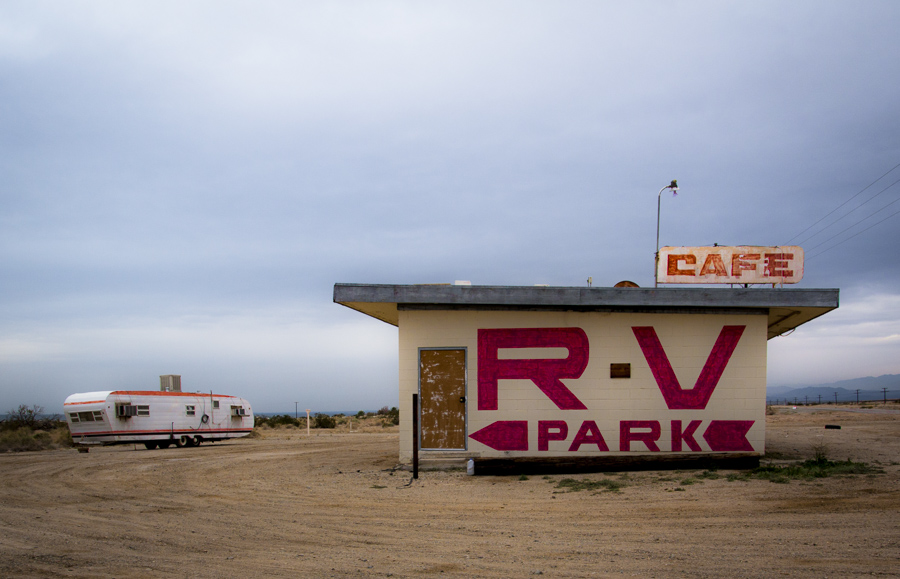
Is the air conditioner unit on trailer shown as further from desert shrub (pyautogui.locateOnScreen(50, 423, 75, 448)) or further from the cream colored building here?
the cream colored building

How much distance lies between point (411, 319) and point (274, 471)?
16.6 feet

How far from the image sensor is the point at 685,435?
1322cm

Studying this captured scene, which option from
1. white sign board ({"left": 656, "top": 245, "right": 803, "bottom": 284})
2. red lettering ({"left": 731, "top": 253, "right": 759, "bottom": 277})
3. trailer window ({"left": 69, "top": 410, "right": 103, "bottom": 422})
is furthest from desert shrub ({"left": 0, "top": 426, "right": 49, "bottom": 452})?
red lettering ({"left": 731, "top": 253, "right": 759, "bottom": 277})

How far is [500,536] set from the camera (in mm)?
7430

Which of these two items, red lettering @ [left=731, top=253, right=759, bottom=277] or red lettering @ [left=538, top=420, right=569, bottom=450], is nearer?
red lettering @ [left=538, top=420, right=569, bottom=450]

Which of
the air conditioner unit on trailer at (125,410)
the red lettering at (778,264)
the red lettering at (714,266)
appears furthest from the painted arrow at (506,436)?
the air conditioner unit on trailer at (125,410)

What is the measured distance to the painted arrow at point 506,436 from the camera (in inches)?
522

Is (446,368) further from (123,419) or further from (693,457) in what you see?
(123,419)

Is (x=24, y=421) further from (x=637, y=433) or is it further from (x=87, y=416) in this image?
(x=637, y=433)

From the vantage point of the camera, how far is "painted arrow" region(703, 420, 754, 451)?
1321cm

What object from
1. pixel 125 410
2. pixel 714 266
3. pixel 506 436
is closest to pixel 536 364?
pixel 506 436

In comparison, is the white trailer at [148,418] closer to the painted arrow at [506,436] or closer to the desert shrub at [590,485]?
the painted arrow at [506,436]

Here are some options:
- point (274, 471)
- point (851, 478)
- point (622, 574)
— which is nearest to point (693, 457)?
point (851, 478)

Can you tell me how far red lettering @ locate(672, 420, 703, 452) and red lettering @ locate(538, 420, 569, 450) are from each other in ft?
7.84
